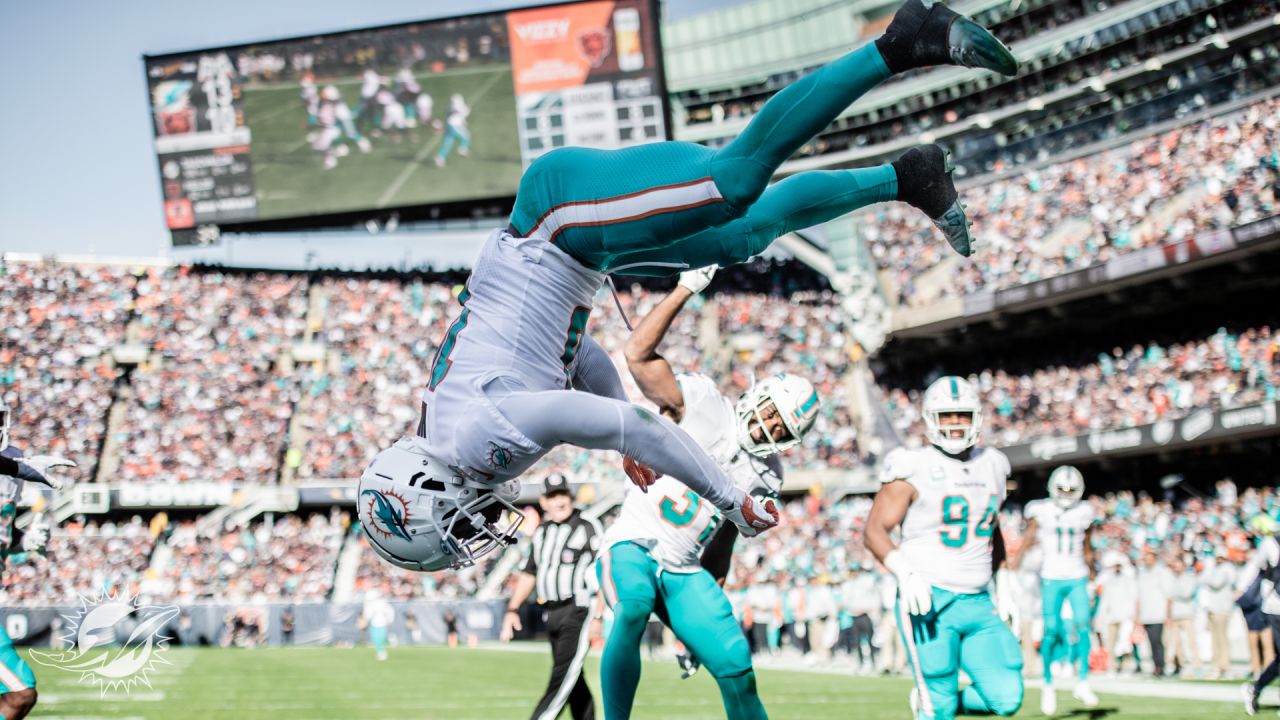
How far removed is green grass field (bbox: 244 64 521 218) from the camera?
32.8 m

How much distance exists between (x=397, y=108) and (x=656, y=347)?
29290 mm

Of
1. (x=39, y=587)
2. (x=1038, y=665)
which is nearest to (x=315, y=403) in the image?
(x=39, y=587)

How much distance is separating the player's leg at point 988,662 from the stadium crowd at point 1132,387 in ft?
58.1

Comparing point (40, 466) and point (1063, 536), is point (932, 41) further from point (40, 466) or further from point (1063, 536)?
point (1063, 536)

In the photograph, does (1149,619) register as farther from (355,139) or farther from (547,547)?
(355,139)

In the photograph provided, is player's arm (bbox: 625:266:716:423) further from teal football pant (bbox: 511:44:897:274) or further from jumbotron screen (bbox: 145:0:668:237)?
jumbotron screen (bbox: 145:0:668:237)

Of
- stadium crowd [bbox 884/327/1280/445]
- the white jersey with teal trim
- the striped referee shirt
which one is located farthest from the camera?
stadium crowd [bbox 884/327/1280/445]

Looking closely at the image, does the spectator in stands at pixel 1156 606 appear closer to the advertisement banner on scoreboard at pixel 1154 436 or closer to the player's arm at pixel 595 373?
the advertisement banner on scoreboard at pixel 1154 436

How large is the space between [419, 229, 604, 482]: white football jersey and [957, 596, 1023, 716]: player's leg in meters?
3.37

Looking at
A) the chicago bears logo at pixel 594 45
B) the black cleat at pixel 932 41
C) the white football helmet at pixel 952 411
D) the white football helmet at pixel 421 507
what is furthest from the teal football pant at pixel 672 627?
the chicago bears logo at pixel 594 45

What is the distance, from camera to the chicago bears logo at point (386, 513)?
153 inches

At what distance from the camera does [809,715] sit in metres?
10.6

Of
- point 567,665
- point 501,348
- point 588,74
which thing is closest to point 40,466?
point 567,665

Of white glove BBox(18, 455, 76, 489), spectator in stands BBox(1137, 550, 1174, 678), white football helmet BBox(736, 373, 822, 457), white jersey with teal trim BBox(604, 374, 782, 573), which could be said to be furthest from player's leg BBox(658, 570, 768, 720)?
spectator in stands BBox(1137, 550, 1174, 678)
